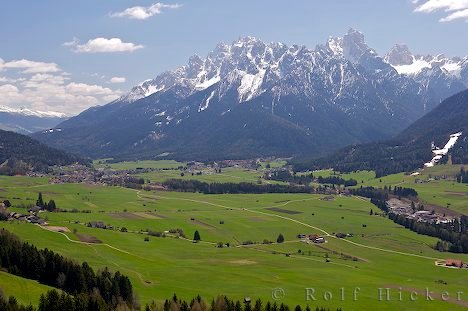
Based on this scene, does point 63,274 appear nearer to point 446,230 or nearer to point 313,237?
point 313,237

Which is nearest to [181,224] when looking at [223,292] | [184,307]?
[223,292]

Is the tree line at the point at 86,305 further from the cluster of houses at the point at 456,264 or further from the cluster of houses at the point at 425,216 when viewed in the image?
the cluster of houses at the point at 425,216

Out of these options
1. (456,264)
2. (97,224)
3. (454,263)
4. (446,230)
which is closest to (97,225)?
(97,224)

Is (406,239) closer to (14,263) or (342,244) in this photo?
(342,244)

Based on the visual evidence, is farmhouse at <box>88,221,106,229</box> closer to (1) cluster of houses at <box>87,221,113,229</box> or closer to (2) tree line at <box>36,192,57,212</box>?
(1) cluster of houses at <box>87,221,113,229</box>

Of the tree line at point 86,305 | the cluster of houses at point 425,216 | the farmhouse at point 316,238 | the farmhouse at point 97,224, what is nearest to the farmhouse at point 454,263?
the farmhouse at point 316,238
